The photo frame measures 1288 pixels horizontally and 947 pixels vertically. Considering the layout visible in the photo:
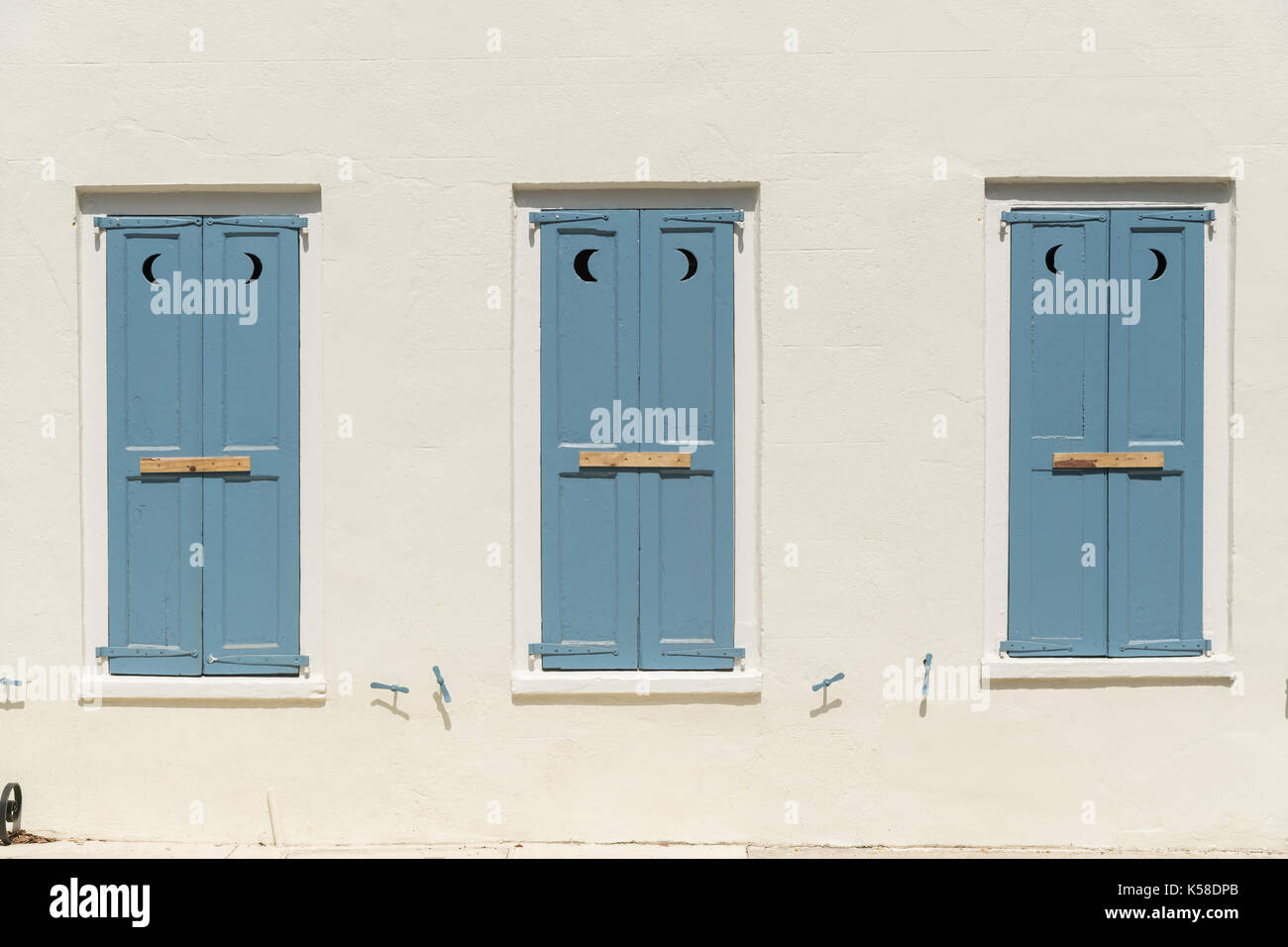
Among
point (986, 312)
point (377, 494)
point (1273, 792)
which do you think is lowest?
point (1273, 792)

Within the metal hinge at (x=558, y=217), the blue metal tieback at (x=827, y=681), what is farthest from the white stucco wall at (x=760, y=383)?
the metal hinge at (x=558, y=217)

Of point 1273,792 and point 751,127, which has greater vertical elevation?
point 751,127

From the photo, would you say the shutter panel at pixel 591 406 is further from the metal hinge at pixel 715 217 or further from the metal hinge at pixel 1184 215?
the metal hinge at pixel 1184 215

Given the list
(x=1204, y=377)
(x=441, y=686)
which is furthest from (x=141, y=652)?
(x=1204, y=377)

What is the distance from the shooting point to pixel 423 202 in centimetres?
496

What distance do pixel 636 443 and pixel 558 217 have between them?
988 millimetres

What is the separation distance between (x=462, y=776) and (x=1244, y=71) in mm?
4308

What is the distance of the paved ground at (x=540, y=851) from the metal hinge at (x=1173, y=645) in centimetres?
82

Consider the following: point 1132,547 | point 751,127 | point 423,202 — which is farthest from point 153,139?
point 1132,547

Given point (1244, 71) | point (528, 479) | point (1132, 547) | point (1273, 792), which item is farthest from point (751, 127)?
point (1273, 792)

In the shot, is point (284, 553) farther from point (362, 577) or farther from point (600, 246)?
point (600, 246)

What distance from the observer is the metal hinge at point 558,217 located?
5.02m

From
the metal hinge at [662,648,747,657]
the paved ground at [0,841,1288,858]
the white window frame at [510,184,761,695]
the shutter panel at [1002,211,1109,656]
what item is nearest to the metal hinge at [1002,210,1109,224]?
the shutter panel at [1002,211,1109,656]

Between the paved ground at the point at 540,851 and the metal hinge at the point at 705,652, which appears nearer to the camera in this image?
the paved ground at the point at 540,851
